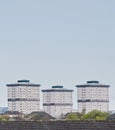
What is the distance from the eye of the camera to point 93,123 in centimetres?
2795

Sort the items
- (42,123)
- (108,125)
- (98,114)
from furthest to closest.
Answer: (98,114) < (42,123) < (108,125)

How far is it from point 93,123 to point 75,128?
2.49ft

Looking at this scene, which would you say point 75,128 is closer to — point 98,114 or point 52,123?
point 52,123

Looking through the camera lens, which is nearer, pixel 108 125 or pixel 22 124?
pixel 108 125

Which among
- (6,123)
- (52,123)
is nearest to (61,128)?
(52,123)

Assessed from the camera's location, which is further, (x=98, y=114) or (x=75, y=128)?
(x=98, y=114)

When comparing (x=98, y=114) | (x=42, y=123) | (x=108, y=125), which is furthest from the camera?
(x=98, y=114)

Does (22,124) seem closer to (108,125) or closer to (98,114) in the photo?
(108,125)

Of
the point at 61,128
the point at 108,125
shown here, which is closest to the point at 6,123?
the point at 61,128

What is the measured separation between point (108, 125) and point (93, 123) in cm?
72

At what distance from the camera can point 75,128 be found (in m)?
28.2

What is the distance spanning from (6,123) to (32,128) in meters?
1.45

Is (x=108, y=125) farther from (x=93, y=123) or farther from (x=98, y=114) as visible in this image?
(x=98, y=114)

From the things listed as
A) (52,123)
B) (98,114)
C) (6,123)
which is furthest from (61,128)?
(98,114)
